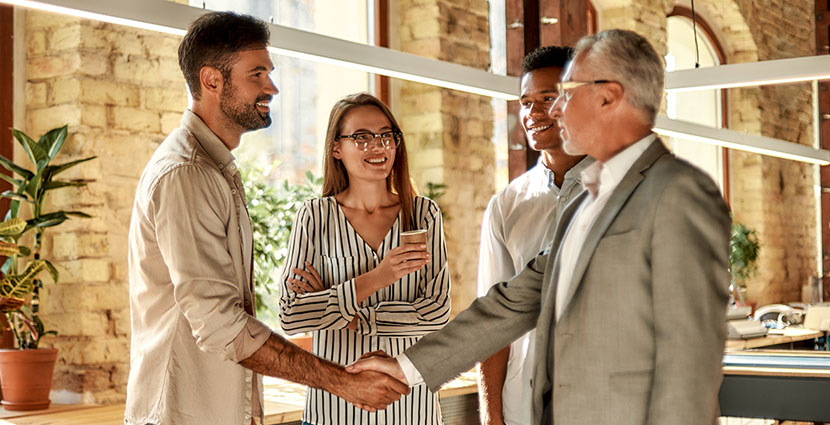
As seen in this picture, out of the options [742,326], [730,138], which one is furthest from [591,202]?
[742,326]

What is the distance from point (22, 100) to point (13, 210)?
2.58 ft

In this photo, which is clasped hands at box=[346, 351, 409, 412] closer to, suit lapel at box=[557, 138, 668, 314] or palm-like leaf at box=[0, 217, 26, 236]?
suit lapel at box=[557, 138, 668, 314]

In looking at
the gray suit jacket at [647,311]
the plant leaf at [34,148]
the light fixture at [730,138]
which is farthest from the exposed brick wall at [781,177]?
the gray suit jacket at [647,311]

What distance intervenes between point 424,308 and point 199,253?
2.47 feet

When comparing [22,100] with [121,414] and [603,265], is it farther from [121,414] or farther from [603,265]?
[603,265]

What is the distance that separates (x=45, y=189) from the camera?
3984 mm

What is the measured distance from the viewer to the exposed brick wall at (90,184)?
4.39 metres

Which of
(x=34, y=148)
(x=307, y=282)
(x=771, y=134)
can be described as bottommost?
(x=307, y=282)

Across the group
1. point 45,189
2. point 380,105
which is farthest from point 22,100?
point 380,105

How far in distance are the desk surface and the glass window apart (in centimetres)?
659

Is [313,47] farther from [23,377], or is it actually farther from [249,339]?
[23,377]

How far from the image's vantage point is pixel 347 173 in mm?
2787

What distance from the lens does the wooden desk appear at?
17.3 ft

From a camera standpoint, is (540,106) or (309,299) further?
(540,106)
